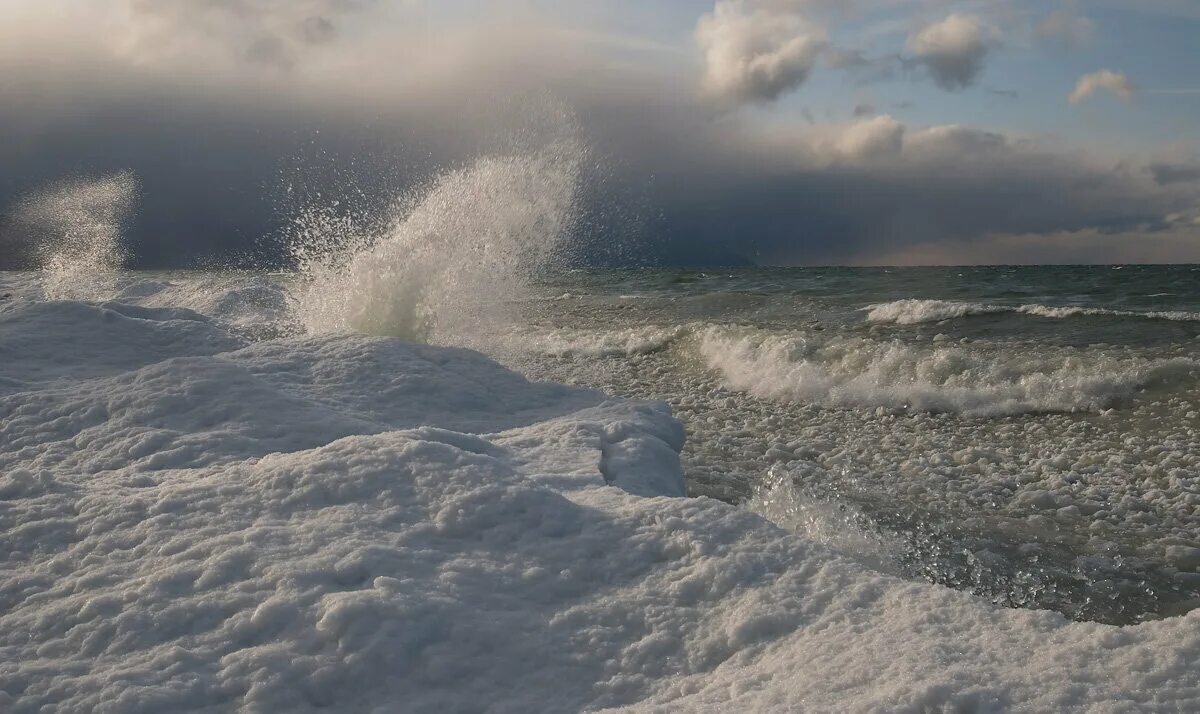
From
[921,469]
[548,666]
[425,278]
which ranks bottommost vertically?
[921,469]

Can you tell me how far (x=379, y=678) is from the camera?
88.0 inches

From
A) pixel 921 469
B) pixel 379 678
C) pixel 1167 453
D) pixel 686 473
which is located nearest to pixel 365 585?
pixel 379 678

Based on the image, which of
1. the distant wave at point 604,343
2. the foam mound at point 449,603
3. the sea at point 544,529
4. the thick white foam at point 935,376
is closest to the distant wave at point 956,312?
the distant wave at point 604,343

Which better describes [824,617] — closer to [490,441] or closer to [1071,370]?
[490,441]

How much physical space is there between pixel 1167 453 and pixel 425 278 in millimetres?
7426

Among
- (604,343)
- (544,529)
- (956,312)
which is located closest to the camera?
(544,529)

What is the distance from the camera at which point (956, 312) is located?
15883mm

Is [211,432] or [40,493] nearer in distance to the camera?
[40,493]

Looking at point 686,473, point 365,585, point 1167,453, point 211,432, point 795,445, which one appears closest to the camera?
point 365,585

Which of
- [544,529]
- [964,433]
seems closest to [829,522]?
[544,529]

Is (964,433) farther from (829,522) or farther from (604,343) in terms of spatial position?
(604,343)

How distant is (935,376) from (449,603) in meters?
8.27

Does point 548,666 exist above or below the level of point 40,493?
below

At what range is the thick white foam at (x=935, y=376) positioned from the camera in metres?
8.51
